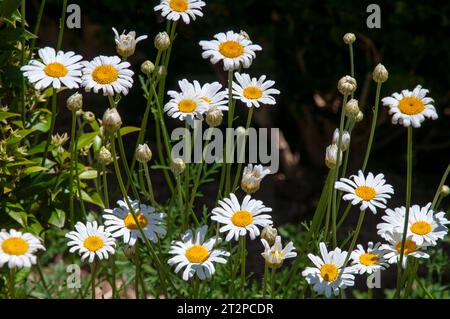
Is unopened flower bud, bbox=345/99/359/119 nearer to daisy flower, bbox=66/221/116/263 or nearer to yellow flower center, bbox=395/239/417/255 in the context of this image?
yellow flower center, bbox=395/239/417/255

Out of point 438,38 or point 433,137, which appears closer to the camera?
point 438,38

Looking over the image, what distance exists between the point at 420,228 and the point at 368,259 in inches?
5.4

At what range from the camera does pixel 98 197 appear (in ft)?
6.93

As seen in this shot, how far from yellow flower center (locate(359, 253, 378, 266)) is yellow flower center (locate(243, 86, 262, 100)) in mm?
441

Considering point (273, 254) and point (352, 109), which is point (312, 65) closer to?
point (352, 109)

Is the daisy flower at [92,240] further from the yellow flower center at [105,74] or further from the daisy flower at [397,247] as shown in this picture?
the daisy flower at [397,247]

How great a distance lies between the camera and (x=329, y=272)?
1769 mm

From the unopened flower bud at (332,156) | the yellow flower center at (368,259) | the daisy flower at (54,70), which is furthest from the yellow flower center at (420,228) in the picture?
the daisy flower at (54,70)

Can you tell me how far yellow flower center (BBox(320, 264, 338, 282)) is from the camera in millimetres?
1760

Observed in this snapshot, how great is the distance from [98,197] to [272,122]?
158 centimetres

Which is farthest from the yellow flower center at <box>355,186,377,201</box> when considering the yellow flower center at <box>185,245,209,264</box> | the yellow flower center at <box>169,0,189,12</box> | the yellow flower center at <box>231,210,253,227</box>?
the yellow flower center at <box>169,0,189,12</box>
